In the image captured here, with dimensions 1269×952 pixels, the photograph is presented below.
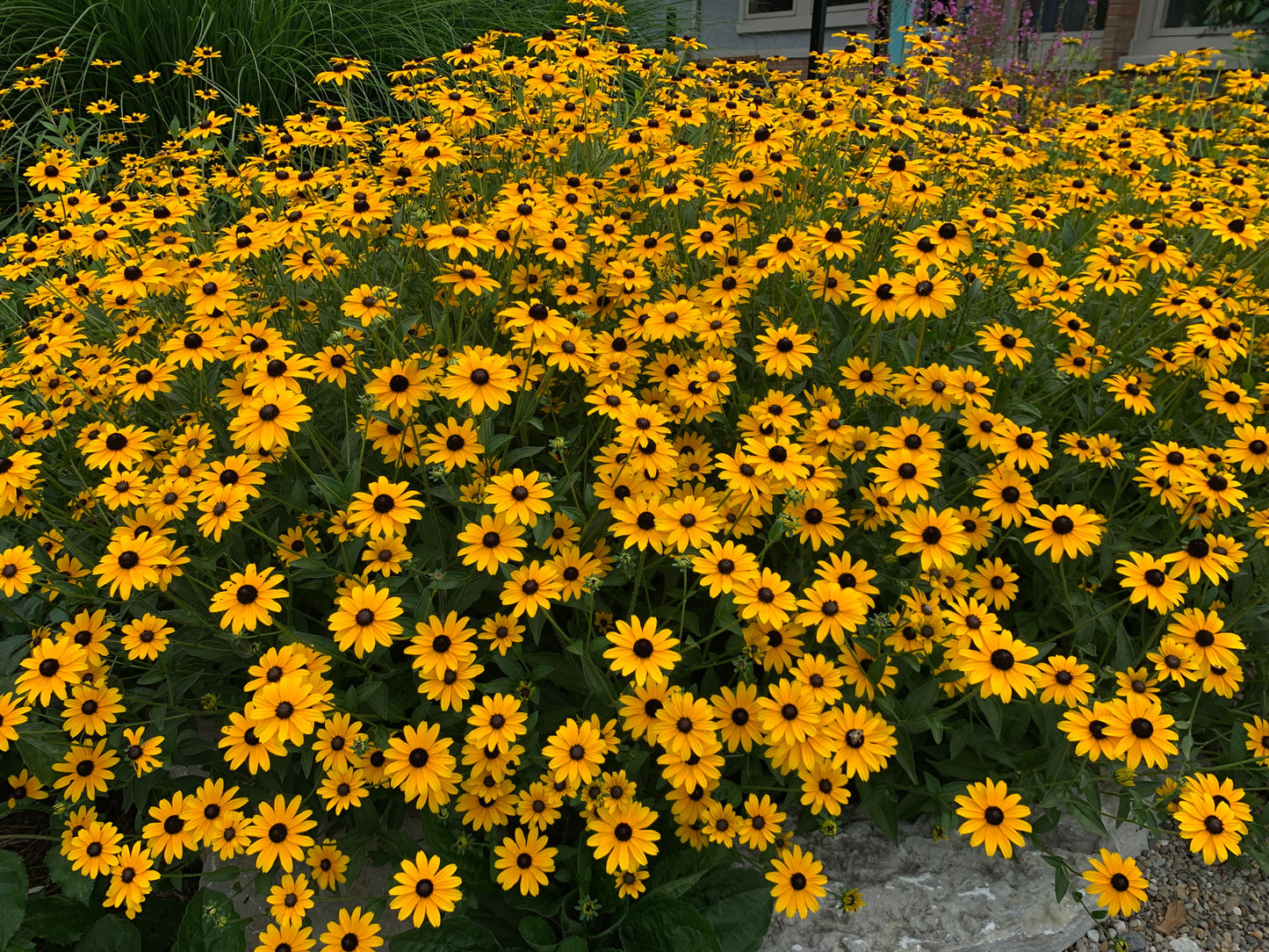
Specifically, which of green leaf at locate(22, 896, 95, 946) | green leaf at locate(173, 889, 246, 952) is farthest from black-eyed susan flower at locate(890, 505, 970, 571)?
green leaf at locate(22, 896, 95, 946)

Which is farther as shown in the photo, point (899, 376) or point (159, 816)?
point (899, 376)

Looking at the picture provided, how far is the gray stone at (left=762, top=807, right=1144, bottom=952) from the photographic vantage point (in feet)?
7.77

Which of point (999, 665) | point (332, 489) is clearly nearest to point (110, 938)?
point (332, 489)

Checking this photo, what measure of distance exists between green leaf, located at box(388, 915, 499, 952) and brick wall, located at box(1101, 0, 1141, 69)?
1331 centimetres

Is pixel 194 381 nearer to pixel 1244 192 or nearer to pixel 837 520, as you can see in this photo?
pixel 837 520

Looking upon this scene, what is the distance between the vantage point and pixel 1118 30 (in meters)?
11.5

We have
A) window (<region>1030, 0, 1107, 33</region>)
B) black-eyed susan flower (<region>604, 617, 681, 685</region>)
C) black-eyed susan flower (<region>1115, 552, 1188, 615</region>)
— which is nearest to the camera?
black-eyed susan flower (<region>604, 617, 681, 685</region>)

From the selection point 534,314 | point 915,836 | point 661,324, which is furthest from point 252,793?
point 915,836

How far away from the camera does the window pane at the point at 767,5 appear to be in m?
14.3

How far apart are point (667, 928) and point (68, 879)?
1.60 m

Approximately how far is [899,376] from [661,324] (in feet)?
2.43

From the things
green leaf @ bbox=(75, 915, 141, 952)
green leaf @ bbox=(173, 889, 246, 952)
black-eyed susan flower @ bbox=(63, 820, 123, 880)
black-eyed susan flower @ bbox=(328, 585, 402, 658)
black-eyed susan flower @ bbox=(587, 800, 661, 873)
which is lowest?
green leaf @ bbox=(75, 915, 141, 952)

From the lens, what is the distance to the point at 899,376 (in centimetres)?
255

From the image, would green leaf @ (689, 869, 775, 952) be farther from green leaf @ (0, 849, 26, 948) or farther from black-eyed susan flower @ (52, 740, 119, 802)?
green leaf @ (0, 849, 26, 948)
